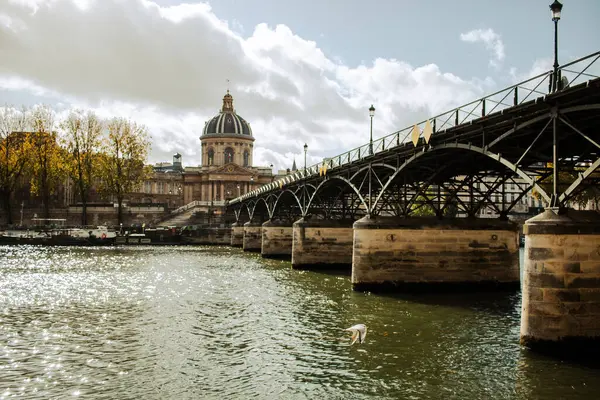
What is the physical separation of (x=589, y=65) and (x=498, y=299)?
576 inches

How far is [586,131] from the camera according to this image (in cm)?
2167

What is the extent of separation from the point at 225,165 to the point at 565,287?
5626 inches

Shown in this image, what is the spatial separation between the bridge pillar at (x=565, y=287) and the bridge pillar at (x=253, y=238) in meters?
58.4

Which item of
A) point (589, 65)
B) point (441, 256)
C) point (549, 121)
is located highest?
point (589, 65)

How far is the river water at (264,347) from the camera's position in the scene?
14750 mm

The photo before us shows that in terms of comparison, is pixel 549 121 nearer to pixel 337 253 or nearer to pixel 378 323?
pixel 378 323

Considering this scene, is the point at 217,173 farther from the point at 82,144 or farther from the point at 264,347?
the point at 264,347

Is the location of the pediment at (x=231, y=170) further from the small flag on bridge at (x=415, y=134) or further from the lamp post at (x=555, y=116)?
the lamp post at (x=555, y=116)

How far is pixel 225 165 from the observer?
157 meters

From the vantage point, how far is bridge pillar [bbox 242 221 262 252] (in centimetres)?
7481

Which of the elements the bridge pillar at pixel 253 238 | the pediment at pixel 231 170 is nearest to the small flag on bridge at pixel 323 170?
the bridge pillar at pixel 253 238

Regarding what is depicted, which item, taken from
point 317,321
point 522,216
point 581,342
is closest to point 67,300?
point 317,321

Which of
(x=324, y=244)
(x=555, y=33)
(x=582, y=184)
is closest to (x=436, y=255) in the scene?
(x=582, y=184)

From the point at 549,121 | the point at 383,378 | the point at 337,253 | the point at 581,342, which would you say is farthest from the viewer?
the point at 337,253
